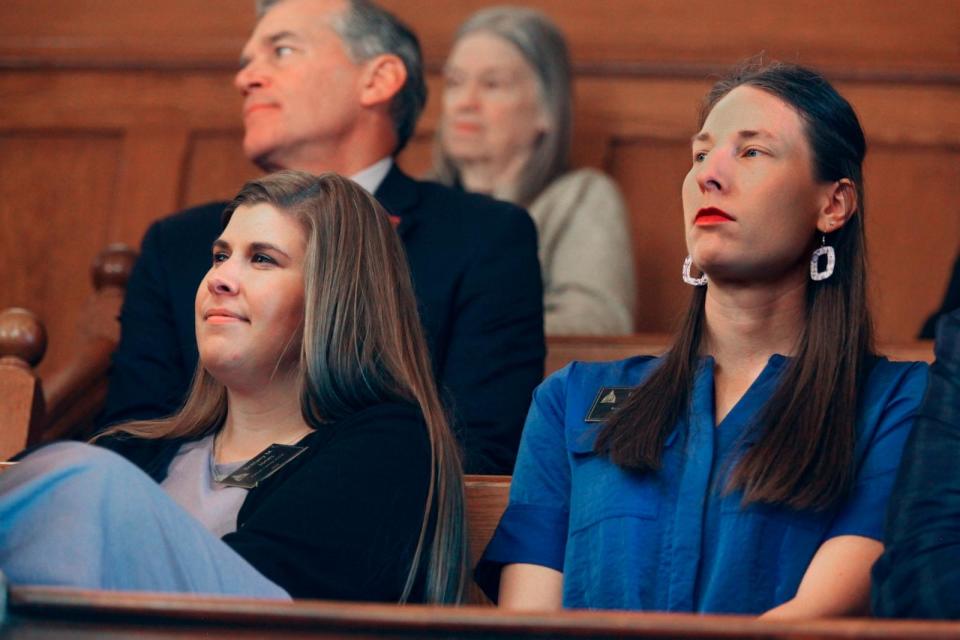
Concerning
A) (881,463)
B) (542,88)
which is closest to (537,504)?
(881,463)

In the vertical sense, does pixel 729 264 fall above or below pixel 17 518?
above

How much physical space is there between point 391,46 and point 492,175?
36cm

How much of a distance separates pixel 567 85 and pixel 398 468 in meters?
1.26

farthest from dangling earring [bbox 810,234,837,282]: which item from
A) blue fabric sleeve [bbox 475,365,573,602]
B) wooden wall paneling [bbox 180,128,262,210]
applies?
wooden wall paneling [bbox 180,128,262,210]

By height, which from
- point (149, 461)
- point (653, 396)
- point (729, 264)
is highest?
point (729, 264)

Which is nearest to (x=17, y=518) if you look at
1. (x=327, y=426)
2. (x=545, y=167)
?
(x=327, y=426)

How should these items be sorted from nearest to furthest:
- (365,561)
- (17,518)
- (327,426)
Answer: (17,518) → (365,561) → (327,426)

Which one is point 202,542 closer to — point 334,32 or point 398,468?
point 398,468

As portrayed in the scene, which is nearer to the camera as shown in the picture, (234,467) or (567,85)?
(234,467)

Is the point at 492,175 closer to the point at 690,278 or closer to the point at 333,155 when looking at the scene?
the point at 333,155

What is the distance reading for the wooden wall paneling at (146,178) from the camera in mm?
2793

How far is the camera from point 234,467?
1608mm

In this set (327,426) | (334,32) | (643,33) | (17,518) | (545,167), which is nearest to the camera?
(17,518)

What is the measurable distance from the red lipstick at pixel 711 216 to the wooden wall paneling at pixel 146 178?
4.69 ft
